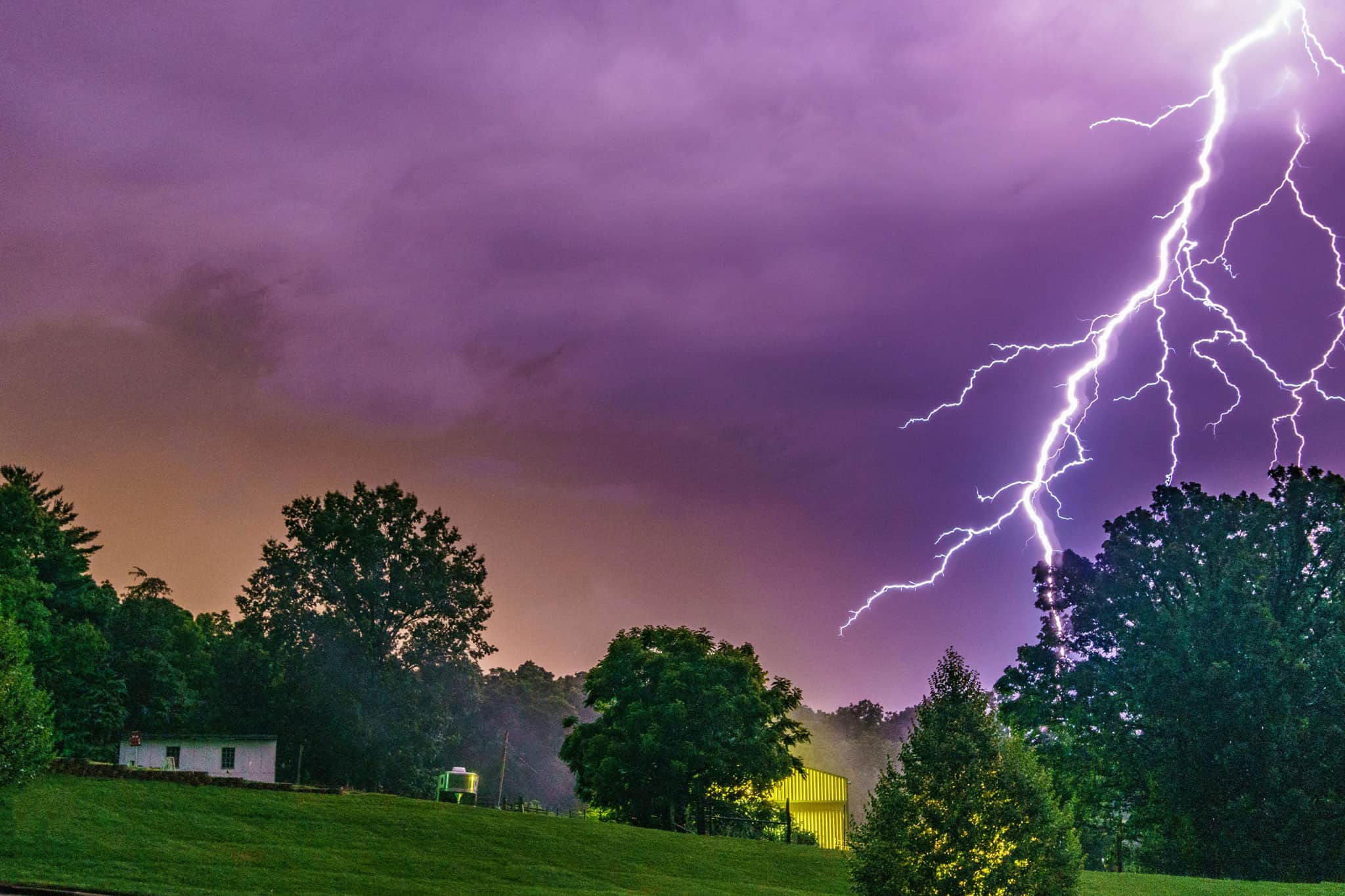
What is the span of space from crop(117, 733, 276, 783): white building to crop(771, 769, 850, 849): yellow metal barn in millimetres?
25554

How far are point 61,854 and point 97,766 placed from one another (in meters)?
10.3

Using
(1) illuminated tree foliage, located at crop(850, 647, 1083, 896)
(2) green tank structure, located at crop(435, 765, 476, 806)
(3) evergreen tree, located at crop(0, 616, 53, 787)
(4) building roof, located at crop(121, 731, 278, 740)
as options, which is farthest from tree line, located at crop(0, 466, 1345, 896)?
(1) illuminated tree foliage, located at crop(850, 647, 1083, 896)

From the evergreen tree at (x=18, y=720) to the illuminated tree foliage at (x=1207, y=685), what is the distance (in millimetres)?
35314

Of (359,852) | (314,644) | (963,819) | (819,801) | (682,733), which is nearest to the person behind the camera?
(963,819)

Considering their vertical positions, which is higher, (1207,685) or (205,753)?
(1207,685)

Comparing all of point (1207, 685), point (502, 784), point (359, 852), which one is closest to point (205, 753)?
point (502, 784)

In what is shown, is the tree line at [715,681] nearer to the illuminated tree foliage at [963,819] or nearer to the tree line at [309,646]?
the tree line at [309,646]

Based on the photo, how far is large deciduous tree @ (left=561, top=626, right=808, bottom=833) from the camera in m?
46.7

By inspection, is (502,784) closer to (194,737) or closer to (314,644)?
(314,644)

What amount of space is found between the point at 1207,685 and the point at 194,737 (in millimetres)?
45386

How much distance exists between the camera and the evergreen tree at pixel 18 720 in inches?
1085

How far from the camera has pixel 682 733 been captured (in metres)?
47.3

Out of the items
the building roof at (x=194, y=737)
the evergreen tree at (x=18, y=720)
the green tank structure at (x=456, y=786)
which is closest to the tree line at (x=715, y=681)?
the evergreen tree at (x=18, y=720)

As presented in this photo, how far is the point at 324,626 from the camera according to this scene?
211 feet
